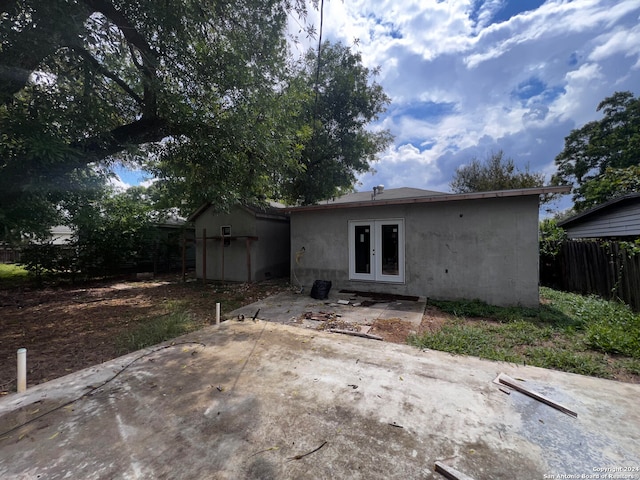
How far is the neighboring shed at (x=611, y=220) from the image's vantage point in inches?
318

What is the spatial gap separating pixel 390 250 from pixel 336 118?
815 centimetres

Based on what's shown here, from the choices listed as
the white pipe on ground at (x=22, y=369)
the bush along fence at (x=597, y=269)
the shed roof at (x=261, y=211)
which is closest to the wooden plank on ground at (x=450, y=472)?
the white pipe on ground at (x=22, y=369)

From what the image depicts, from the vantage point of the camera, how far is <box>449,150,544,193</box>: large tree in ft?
53.7

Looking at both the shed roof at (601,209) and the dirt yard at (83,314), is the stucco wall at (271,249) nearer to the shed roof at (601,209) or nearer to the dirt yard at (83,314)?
the dirt yard at (83,314)

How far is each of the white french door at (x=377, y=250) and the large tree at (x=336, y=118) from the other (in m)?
5.62

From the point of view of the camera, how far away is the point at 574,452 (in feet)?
6.55

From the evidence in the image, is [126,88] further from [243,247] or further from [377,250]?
[377,250]

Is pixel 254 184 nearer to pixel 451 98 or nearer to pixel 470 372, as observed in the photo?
Result: pixel 470 372

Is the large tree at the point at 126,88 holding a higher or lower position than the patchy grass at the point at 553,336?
higher

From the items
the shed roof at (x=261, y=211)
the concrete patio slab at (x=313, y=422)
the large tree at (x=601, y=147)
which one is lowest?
the concrete patio slab at (x=313, y=422)

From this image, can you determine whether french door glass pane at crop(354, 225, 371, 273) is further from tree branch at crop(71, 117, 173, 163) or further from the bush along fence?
tree branch at crop(71, 117, 173, 163)

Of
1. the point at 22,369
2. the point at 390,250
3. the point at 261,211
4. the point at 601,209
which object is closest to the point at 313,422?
the point at 22,369

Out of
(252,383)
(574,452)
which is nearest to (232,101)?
(252,383)

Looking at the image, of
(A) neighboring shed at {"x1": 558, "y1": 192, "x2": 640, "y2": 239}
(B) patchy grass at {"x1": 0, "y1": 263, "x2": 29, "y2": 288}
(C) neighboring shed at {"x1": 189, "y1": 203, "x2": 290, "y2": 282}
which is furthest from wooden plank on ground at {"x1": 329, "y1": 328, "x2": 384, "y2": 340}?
(B) patchy grass at {"x1": 0, "y1": 263, "x2": 29, "y2": 288}
